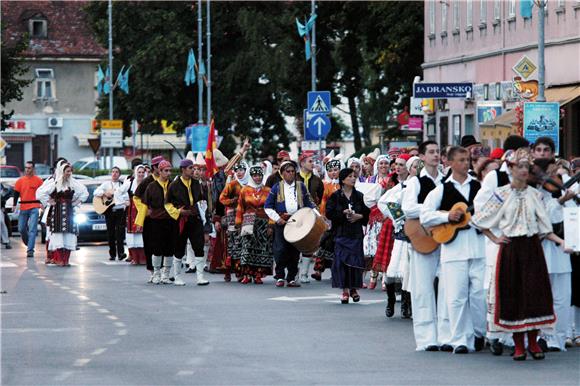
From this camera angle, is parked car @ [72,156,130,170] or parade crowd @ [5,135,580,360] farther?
parked car @ [72,156,130,170]

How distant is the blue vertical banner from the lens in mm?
29219

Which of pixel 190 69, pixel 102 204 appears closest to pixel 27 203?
pixel 102 204

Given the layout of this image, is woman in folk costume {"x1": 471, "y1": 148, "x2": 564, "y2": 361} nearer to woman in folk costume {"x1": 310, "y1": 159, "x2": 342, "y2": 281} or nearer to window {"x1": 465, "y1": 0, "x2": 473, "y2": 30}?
woman in folk costume {"x1": 310, "y1": 159, "x2": 342, "y2": 281}

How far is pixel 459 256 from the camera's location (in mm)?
14867

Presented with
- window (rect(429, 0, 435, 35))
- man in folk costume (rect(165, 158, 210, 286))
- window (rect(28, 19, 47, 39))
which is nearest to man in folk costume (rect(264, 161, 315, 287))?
man in folk costume (rect(165, 158, 210, 286))

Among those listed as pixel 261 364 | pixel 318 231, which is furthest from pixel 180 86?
pixel 261 364

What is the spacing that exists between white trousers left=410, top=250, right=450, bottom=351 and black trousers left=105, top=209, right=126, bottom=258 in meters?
17.2

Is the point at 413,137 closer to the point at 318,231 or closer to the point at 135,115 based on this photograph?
the point at 135,115

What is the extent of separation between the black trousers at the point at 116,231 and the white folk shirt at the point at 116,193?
0.46ft

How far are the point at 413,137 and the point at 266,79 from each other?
7.75 meters

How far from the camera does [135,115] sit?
76.2 m

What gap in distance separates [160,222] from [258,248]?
1.49 metres

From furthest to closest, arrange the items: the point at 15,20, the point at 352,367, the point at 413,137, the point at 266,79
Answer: the point at 15,20
the point at 266,79
the point at 413,137
the point at 352,367

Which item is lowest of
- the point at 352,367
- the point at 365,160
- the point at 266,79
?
the point at 352,367
